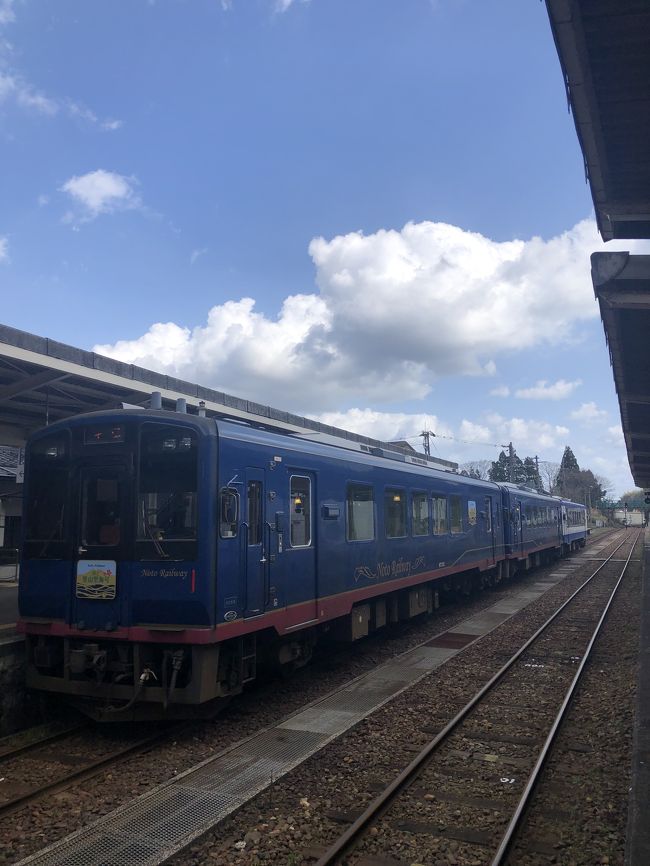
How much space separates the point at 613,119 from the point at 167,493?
6.39 meters

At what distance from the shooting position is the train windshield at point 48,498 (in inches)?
274

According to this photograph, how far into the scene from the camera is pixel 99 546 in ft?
22.1

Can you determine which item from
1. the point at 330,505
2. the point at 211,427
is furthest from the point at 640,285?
the point at 211,427

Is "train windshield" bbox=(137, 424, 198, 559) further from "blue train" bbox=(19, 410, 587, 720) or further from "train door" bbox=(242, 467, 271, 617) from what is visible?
"train door" bbox=(242, 467, 271, 617)

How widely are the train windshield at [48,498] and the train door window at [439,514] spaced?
7742 millimetres

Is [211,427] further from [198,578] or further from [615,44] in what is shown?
[615,44]

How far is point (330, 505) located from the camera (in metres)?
8.88

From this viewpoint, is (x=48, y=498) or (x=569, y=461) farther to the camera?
(x=569, y=461)

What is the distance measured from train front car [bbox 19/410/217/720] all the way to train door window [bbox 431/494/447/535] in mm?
7368

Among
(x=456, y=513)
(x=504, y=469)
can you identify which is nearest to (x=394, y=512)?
(x=456, y=513)

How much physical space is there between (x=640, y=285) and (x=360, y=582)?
5.99 m

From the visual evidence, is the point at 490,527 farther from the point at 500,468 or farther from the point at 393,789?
the point at 500,468

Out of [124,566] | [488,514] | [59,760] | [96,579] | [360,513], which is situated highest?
[488,514]

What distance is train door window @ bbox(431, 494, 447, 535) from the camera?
13.1 m
